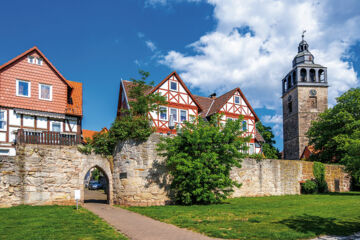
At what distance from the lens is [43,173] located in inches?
695

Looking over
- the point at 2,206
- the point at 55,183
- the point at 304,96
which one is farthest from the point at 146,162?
the point at 304,96

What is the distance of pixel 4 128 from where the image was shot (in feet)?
71.5

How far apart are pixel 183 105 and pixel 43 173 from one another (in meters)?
15.8

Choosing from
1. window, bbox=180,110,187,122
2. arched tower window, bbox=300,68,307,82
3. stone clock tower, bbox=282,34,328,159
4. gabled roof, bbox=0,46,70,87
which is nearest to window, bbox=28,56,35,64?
gabled roof, bbox=0,46,70,87

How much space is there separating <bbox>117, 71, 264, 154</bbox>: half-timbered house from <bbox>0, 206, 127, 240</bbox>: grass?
14223 mm

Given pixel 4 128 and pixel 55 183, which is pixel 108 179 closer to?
pixel 55 183

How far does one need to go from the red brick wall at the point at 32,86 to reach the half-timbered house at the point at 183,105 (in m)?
5.51

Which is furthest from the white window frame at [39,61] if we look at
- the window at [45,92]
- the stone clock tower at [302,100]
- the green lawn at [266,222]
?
the stone clock tower at [302,100]

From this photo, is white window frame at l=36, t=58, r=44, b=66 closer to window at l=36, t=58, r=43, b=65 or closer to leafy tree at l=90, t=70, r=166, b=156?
window at l=36, t=58, r=43, b=65

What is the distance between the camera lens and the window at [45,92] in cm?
2373

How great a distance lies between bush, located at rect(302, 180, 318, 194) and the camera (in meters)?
25.5

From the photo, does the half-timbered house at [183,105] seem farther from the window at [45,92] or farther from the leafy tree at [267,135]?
the leafy tree at [267,135]

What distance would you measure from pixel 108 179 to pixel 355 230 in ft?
44.6

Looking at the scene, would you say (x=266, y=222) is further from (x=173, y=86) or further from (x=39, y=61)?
(x=39, y=61)
